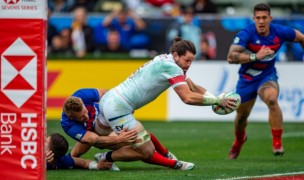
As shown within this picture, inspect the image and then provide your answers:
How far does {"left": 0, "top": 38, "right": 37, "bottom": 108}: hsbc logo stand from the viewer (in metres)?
9.12

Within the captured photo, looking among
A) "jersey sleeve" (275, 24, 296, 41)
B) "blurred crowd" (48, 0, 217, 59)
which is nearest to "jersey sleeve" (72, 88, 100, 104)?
"jersey sleeve" (275, 24, 296, 41)

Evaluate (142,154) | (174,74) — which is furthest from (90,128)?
(174,74)

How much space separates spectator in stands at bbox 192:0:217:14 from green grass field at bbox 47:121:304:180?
3.96 meters

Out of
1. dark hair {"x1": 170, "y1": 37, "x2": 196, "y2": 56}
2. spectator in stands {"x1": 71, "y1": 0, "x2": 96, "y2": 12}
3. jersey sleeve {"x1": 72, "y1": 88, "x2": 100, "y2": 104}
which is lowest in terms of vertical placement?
spectator in stands {"x1": 71, "y1": 0, "x2": 96, "y2": 12}

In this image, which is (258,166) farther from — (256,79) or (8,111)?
(8,111)

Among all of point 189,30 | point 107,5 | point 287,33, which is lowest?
point 189,30

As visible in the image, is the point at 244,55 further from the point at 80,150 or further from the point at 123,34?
the point at 123,34

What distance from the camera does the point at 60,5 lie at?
25.7m

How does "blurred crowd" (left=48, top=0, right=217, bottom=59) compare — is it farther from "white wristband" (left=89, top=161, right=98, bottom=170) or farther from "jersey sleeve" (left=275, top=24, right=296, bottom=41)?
"white wristband" (left=89, top=161, right=98, bottom=170)

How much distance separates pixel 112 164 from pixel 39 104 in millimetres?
3348

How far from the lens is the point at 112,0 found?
86.6 ft

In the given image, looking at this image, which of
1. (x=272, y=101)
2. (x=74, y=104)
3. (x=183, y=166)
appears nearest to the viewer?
(x=74, y=104)

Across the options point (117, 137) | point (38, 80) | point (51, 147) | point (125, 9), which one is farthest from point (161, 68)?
point (125, 9)

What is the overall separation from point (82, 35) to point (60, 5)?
2480 millimetres
